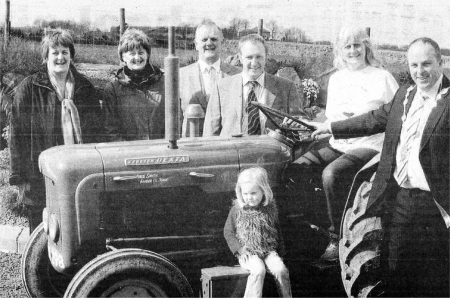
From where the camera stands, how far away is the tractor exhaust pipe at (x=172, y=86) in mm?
3352

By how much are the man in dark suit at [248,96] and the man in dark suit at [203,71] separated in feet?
1.08

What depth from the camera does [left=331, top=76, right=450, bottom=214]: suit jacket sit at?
333 cm

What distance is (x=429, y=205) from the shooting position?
341 centimetres

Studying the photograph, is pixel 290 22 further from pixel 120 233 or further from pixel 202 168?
pixel 120 233

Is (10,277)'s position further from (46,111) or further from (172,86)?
(172,86)

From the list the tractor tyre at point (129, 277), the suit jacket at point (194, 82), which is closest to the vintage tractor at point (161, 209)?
the tractor tyre at point (129, 277)

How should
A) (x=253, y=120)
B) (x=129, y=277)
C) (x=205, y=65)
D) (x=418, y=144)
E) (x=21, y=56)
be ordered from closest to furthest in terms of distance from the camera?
1. (x=129, y=277)
2. (x=418, y=144)
3. (x=253, y=120)
4. (x=205, y=65)
5. (x=21, y=56)

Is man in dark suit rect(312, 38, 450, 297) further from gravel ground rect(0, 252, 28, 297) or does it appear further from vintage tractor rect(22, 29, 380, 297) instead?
gravel ground rect(0, 252, 28, 297)

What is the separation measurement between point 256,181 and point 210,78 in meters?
1.23

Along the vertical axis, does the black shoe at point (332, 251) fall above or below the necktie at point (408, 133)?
below

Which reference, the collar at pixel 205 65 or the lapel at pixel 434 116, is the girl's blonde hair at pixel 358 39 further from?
the collar at pixel 205 65

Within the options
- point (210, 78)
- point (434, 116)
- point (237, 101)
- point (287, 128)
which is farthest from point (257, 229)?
point (210, 78)

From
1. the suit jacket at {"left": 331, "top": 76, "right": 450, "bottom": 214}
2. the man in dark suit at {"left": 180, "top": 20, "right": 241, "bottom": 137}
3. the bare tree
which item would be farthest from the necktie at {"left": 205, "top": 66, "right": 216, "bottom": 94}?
the suit jacket at {"left": 331, "top": 76, "right": 450, "bottom": 214}

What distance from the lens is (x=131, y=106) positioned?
13.8 ft
